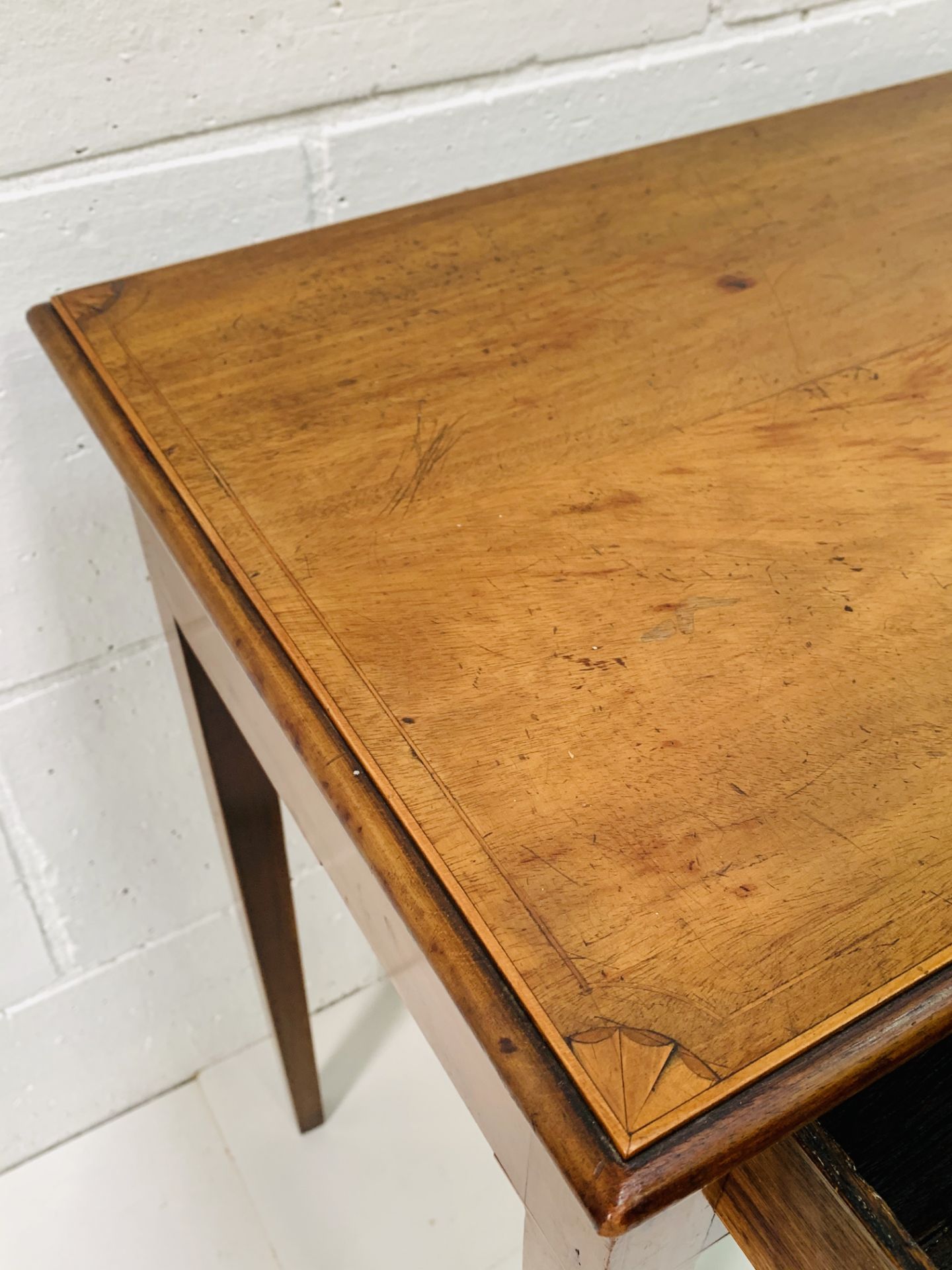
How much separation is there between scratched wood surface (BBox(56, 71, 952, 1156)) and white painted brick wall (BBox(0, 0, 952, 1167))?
0.12 metres

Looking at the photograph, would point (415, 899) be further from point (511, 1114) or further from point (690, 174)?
point (690, 174)

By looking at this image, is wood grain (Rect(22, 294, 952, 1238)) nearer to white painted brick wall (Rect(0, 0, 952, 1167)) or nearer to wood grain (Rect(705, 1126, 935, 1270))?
wood grain (Rect(705, 1126, 935, 1270))

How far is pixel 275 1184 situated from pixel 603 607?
83 cm

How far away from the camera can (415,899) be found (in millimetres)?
359

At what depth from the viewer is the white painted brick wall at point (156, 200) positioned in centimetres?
67

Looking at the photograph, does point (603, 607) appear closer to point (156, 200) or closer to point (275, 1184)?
point (156, 200)

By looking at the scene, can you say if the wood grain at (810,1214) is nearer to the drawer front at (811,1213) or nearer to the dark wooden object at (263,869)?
the drawer front at (811,1213)

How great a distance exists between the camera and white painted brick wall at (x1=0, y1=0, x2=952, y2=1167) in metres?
0.67

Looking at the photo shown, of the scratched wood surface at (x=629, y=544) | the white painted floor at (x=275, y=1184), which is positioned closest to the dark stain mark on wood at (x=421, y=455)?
the scratched wood surface at (x=629, y=544)

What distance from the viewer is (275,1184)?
105 cm

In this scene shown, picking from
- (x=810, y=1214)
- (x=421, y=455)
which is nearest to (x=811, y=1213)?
(x=810, y=1214)

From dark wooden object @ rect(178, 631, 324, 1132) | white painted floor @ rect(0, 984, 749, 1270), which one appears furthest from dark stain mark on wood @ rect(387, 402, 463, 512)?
white painted floor @ rect(0, 984, 749, 1270)

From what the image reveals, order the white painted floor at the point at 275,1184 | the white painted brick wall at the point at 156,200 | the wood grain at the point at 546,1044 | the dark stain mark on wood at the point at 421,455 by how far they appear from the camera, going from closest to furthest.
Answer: the wood grain at the point at 546,1044, the dark stain mark on wood at the point at 421,455, the white painted brick wall at the point at 156,200, the white painted floor at the point at 275,1184

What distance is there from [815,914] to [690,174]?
1.69 ft
